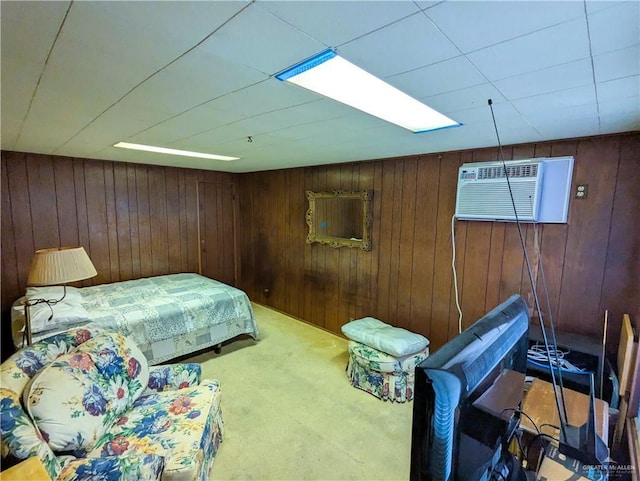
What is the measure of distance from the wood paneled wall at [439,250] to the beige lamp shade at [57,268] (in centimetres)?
255

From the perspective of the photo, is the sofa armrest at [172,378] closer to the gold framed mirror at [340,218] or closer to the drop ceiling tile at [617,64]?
the gold framed mirror at [340,218]

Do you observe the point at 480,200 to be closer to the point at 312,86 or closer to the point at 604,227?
the point at 604,227

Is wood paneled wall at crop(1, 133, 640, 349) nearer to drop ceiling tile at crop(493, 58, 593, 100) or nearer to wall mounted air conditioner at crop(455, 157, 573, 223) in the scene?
wall mounted air conditioner at crop(455, 157, 573, 223)

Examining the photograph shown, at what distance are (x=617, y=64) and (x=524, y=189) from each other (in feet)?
4.36

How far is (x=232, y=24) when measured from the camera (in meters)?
0.86

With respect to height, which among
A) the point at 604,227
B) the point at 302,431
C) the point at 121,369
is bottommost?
the point at 302,431

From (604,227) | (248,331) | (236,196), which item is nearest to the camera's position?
(604,227)

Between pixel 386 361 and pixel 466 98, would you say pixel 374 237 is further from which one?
pixel 466 98

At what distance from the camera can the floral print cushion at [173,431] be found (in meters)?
1.45

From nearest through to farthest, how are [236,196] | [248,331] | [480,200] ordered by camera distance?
[480,200] → [248,331] → [236,196]

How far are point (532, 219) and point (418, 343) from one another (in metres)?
1.34

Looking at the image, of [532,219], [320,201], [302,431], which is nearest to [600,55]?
[532,219]

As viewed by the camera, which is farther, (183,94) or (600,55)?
(183,94)

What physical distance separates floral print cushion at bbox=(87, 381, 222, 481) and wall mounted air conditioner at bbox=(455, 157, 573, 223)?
8.04 ft
